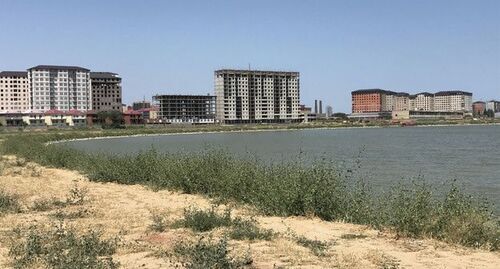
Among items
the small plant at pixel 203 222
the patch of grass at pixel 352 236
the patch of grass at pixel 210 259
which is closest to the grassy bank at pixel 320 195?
the patch of grass at pixel 352 236

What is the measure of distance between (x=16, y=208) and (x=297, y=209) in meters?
8.11

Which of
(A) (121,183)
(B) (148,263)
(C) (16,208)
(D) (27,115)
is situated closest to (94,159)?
(A) (121,183)

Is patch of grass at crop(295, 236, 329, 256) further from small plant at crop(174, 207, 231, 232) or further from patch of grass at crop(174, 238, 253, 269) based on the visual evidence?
small plant at crop(174, 207, 231, 232)

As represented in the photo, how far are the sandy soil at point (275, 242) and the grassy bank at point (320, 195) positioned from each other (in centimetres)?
59

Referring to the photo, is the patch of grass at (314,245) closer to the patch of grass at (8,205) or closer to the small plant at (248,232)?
the small plant at (248,232)

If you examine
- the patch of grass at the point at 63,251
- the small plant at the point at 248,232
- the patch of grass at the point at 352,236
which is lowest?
the patch of grass at the point at 352,236

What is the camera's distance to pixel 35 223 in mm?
13016

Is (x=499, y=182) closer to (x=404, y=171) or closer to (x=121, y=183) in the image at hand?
(x=404, y=171)

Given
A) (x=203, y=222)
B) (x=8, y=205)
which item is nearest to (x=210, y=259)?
(x=203, y=222)

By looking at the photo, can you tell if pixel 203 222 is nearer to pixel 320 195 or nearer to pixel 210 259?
pixel 320 195

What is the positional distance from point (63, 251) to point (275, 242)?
13.2 feet

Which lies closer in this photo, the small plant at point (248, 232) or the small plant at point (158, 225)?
the small plant at point (248, 232)

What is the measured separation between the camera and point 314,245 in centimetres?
1005

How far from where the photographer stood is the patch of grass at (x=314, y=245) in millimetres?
Result: 9570
